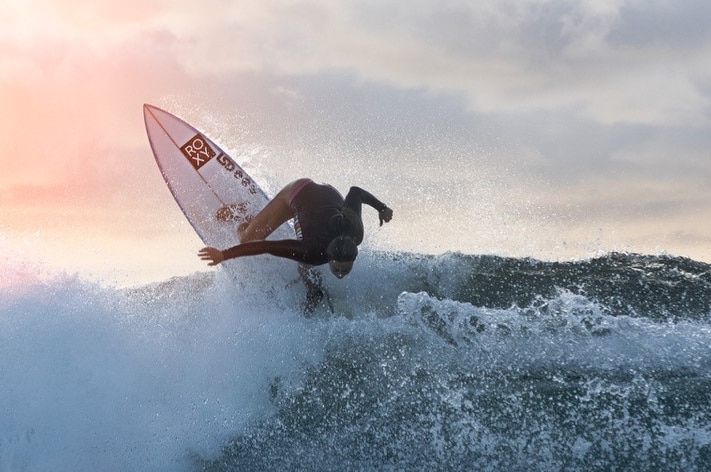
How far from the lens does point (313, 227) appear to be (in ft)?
21.0

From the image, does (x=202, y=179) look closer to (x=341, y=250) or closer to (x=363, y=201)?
(x=363, y=201)

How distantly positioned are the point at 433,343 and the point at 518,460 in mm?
1405

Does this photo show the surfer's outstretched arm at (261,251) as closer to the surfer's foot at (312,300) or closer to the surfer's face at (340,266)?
the surfer's face at (340,266)

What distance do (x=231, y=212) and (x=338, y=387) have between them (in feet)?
11.0

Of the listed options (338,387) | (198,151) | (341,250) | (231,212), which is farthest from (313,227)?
(198,151)

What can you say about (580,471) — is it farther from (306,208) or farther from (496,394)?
(306,208)

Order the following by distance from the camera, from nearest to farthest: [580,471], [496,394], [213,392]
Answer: [580,471], [496,394], [213,392]

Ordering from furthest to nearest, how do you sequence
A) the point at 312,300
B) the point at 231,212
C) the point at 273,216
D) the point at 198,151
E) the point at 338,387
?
the point at 198,151 → the point at 231,212 → the point at 273,216 → the point at 312,300 → the point at 338,387

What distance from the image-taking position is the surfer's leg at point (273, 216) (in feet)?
23.1

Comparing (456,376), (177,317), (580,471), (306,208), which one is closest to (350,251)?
(306,208)

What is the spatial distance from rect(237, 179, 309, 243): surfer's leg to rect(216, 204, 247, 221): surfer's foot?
2.31 ft

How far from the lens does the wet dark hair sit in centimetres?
602

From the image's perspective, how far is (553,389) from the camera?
5434 millimetres

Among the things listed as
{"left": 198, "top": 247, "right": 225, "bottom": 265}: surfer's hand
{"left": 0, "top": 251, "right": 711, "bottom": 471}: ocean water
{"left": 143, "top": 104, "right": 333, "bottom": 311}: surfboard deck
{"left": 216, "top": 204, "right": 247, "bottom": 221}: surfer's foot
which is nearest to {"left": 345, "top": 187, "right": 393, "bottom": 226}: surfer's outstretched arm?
{"left": 0, "top": 251, "right": 711, "bottom": 471}: ocean water
